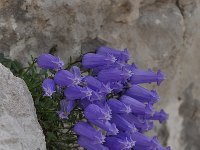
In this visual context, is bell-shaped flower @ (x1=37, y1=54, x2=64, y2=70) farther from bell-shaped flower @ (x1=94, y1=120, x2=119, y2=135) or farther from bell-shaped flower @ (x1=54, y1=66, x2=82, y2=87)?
bell-shaped flower @ (x1=94, y1=120, x2=119, y2=135)

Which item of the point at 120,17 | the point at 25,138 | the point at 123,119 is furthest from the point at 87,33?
the point at 25,138

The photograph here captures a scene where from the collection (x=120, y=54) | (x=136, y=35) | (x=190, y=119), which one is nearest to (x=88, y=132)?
(x=120, y=54)

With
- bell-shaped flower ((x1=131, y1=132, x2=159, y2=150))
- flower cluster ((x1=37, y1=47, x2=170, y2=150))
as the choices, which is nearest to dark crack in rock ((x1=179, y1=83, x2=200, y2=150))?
flower cluster ((x1=37, y1=47, x2=170, y2=150))

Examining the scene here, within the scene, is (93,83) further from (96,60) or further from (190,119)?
(190,119)

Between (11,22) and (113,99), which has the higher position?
(11,22)

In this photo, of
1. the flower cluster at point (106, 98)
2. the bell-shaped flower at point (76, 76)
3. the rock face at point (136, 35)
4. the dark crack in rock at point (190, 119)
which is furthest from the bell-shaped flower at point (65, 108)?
the dark crack in rock at point (190, 119)

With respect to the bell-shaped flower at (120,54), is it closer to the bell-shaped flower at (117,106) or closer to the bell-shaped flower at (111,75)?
the bell-shaped flower at (111,75)

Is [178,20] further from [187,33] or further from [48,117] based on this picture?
[48,117]

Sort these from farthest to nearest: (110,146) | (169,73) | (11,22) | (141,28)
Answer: (169,73) < (141,28) < (11,22) < (110,146)
